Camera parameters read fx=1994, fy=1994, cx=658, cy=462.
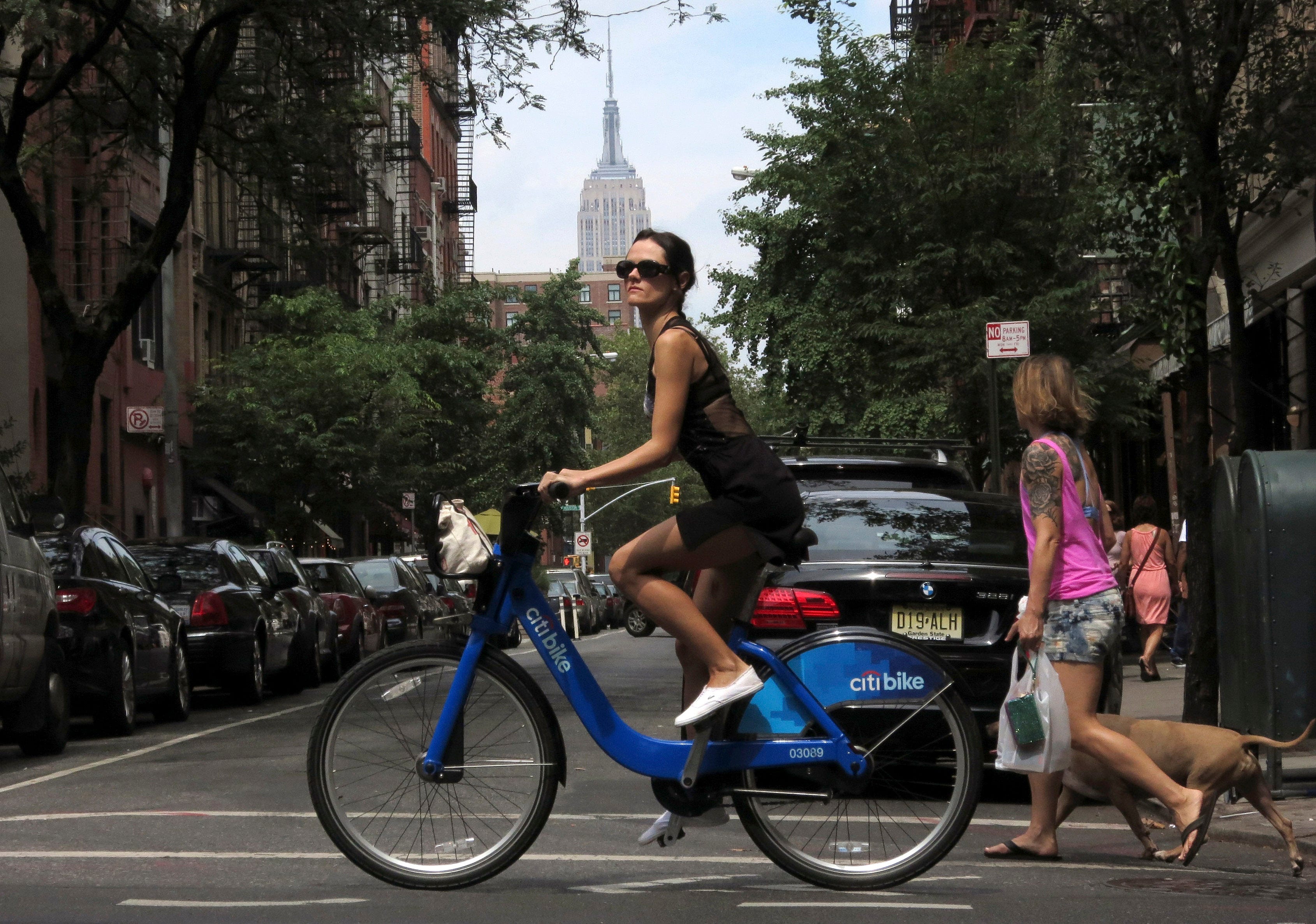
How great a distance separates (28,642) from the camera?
12.5 meters

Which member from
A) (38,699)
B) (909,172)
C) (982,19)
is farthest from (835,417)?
(38,699)

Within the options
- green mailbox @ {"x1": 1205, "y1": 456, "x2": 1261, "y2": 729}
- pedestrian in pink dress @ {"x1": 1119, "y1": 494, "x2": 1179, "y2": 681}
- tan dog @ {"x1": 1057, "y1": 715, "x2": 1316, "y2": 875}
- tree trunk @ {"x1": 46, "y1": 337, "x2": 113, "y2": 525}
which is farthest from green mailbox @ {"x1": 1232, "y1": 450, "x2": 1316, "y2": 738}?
tree trunk @ {"x1": 46, "y1": 337, "x2": 113, "y2": 525}

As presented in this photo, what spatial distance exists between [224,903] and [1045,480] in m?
3.31

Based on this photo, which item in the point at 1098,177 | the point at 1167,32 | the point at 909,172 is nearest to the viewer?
the point at 1167,32

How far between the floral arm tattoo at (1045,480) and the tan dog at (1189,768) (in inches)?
31.6

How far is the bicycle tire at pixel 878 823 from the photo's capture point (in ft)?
20.7

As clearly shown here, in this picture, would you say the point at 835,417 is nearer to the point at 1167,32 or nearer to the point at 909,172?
the point at 909,172

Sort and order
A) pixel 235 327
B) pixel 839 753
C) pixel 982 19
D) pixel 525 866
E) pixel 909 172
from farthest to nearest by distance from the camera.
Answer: pixel 235 327 → pixel 982 19 → pixel 909 172 → pixel 525 866 → pixel 839 753

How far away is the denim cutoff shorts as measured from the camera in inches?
291

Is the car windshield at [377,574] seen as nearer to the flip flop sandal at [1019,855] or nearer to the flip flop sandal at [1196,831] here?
the flip flop sandal at [1019,855]

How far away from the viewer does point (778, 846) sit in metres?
6.38

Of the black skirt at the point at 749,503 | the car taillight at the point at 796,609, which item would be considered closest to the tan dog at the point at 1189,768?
the black skirt at the point at 749,503

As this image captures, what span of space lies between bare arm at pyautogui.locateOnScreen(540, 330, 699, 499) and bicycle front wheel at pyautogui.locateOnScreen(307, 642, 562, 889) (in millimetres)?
764

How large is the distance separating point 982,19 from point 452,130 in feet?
188
